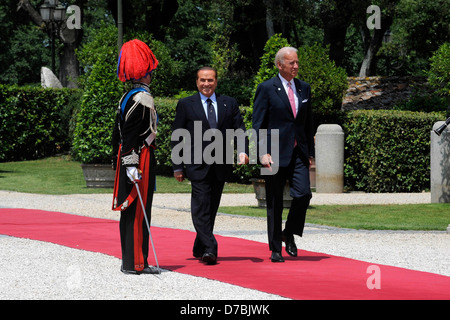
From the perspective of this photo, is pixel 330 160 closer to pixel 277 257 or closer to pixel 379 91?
pixel 379 91

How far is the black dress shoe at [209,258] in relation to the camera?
314 inches

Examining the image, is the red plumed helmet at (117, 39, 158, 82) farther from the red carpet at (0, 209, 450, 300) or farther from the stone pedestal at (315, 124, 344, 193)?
the stone pedestal at (315, 124, 344, 193)

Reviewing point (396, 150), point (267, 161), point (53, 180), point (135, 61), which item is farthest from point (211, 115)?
point (53, 180)

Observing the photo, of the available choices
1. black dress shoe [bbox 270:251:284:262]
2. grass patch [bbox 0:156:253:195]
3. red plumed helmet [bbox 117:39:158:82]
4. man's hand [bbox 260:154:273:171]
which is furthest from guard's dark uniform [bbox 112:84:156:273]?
grass patch [bbox 0:156:253:195]

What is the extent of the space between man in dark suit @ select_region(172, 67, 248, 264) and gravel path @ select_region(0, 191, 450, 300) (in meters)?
0.80

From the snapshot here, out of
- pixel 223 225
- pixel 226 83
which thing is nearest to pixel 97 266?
pixel 223 225

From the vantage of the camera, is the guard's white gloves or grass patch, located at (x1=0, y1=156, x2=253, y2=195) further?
grass patch, located at (x1=0, y1=156, x2=253, y2=195)

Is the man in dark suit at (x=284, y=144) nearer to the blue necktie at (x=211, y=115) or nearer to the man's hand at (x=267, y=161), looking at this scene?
the man's hand at (x=267, y=161)

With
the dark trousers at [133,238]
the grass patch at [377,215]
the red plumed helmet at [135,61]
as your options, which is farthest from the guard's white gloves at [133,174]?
the grass patch at [377,215]

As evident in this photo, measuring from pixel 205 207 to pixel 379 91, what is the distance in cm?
1936

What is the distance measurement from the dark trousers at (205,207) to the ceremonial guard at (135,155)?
2.20 ft

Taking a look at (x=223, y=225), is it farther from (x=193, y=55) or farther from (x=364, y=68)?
(x=193, y=55)

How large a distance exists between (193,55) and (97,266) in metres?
44.1

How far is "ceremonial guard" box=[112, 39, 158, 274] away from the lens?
7453 mm
